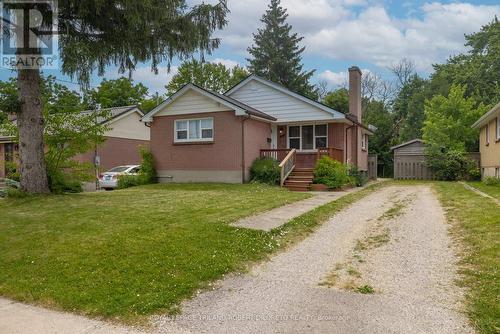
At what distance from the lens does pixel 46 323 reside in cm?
391

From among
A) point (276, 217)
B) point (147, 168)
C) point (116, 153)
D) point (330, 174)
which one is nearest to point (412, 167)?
point (330, 174)

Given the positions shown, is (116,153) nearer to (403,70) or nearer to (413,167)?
(413,167)

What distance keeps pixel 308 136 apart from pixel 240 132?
15.9 ft

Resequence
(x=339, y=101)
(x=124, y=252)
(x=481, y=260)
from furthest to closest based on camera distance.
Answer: (x=339, y=101), (x=124, y=252), (x=481, y=260)

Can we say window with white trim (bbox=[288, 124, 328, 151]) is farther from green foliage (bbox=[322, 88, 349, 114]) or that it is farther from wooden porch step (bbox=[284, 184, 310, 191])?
green foliage (bbox=[322, 88, 349, 114])

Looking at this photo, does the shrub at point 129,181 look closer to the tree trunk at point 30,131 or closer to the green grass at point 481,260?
the tree trunk at point 30,131

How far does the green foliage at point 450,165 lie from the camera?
891 inches

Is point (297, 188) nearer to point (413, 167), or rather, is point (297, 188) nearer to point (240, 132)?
point (240, 132)

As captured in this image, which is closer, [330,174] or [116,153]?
[330,174]

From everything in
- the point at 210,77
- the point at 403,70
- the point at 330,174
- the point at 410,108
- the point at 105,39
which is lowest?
the point at 330,174

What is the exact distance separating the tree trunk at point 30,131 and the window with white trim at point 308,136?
12578 mm

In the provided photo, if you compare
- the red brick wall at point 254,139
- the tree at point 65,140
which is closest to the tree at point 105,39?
the tree at point 65,140

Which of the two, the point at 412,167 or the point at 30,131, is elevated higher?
the point at 30,131

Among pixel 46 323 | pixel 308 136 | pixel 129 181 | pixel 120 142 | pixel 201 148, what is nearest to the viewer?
pixel 46 323
